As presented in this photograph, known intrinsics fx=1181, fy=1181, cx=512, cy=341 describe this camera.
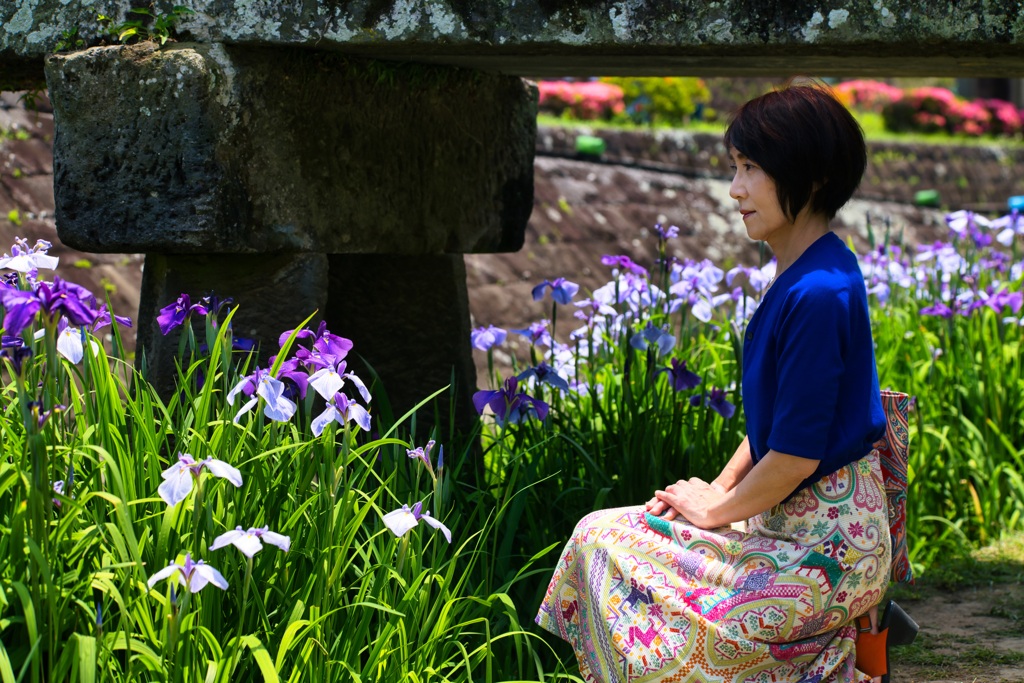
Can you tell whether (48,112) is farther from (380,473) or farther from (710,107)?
(710,107)

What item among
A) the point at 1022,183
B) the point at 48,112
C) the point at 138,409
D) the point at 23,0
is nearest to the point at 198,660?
the point at 138,409

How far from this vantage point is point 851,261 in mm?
2041

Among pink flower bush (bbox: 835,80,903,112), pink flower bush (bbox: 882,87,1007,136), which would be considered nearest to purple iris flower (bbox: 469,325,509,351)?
pink flower bush (bbox: 882,87,1007,136)

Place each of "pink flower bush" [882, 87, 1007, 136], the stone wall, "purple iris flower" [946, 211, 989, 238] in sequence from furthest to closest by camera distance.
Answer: "pink flower bush" [882, 87, 1007, 136] < the stone wall < "purple iris flower" [946, 211, 989, 238]

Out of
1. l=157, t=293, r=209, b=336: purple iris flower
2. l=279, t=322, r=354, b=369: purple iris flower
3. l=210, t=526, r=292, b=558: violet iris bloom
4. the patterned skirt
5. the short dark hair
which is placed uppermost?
the short dark hair

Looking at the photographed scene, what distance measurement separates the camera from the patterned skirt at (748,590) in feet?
6.33

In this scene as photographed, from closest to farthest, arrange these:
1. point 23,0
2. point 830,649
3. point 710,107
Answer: point 830,649 → point 23,0 → point 710,107

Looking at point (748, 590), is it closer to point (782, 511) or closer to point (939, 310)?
point (782, 511)

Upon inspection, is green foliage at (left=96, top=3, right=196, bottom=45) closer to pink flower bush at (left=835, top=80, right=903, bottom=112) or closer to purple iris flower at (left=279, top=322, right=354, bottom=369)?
purple iris flower at (left=279, top=322, right=354, bottom=369)

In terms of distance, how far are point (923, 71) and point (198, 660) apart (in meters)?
2.26

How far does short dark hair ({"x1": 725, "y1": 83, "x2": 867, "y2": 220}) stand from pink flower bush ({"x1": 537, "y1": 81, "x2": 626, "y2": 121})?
8876 millimetres

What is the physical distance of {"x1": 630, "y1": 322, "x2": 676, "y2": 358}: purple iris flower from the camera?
125 inches

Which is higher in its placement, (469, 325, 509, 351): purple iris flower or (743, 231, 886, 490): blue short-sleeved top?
(743, 231, 886, 490): blue short-sleeved top

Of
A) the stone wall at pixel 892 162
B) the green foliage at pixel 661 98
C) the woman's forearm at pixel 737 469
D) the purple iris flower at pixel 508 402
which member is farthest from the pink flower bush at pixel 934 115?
the woman's forearm at pixel 737 469
